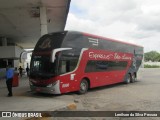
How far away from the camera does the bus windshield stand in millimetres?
14820

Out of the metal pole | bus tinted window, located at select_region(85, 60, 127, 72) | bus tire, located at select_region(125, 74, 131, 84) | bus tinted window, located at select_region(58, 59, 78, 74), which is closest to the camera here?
bus tinted window, located at select_region(58, 59, 78, 74)

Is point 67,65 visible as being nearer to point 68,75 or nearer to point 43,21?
point 68,75

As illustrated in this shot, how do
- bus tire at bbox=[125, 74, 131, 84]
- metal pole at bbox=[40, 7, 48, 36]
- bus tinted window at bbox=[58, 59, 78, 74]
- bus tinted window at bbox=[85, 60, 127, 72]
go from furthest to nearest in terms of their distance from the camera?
bus tire at bbox=[125, 74, 131, 84] → metal pole at bbox=[40, 7, 48, 36] → bus tinted window at bbox=[85, 60, 127, 72] → bus tinted window at bbox=[58, 59, 78, 74]

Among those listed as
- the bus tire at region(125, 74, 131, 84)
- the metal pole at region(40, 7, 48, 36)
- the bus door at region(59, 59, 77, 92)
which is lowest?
the bus tire at region(125, 74, 131, 84)

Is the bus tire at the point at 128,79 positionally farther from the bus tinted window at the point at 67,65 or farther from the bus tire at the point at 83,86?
the bus tinted window at the point at 67,65

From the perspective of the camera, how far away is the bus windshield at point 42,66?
48.6ft

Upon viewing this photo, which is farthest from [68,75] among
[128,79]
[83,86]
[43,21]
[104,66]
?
[128,79]

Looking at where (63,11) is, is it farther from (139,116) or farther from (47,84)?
(139,116)

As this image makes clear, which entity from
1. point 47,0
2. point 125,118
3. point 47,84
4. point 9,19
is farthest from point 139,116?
point 9,19

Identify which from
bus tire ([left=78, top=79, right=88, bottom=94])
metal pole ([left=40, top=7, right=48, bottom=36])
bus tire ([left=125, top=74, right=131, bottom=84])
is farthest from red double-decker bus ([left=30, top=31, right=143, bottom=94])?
metal pole ([left=40, top=7, right=48, bottom=36])

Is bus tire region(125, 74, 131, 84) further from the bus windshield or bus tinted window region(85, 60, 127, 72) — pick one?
the bus windshield

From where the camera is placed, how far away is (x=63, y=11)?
2352cm

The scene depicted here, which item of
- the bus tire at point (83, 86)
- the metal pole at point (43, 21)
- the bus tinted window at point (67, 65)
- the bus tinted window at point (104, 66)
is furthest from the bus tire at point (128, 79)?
the bus tinted window at point (67, 65)

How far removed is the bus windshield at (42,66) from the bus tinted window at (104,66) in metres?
2.90
